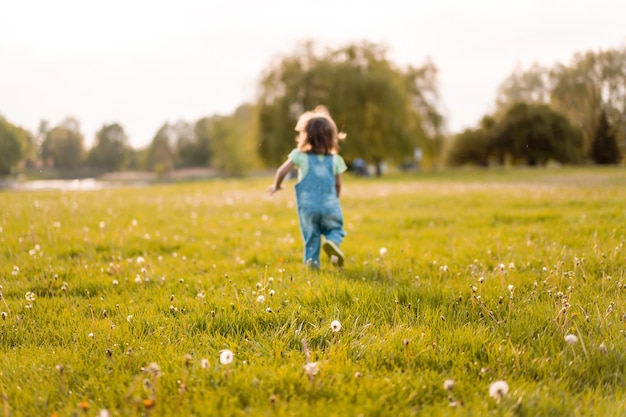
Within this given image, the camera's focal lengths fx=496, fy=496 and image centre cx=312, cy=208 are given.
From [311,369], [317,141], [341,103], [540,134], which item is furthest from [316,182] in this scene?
[540,134]

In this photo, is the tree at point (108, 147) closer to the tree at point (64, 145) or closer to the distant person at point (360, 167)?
the tree at point (64, 145)

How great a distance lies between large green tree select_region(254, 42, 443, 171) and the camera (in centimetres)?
3466

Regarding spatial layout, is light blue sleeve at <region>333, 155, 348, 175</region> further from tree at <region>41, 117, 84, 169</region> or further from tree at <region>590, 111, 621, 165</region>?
tree at <region>590, 111, 621, 165</region>

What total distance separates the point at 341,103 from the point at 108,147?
64.0 ft

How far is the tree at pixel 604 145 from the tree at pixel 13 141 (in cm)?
5893

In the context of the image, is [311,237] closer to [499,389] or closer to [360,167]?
[499,389]

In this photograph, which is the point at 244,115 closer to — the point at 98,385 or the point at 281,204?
the point at 281,204

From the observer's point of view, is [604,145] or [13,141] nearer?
[13,141]

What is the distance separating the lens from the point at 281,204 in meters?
14.1

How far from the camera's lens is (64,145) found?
12.8m

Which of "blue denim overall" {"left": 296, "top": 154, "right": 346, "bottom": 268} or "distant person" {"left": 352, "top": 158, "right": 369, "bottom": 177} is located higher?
"distant person" {"left": 352, "top": 158, "right": 369, "bottom": 177}

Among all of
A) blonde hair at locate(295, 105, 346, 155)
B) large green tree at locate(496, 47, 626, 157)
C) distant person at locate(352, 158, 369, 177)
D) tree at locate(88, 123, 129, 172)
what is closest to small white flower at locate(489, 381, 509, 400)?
blonde hair at locate(295, 105, 346, 155)

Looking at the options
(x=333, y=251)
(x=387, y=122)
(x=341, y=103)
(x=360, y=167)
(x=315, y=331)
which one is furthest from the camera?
(x=360, y=167)

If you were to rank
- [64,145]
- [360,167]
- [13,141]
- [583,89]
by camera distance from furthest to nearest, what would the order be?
[583,89] → [360,167] → [64,145] → [13,141]
